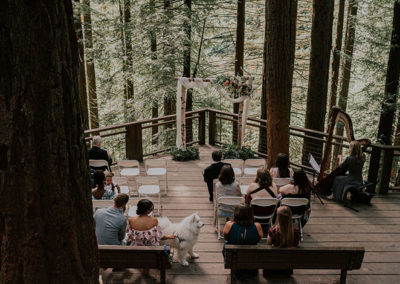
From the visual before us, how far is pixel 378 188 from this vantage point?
23.4 ft

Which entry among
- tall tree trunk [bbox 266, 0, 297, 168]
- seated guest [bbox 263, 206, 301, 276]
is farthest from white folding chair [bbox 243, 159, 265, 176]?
seated guest [bbox 263, 206, 301, 276]

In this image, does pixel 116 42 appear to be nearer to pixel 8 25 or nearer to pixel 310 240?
pixel 310 240

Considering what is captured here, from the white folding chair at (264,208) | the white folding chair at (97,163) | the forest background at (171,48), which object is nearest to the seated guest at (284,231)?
the white folding chair at (264,208)

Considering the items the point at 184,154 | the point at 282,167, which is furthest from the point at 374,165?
the point at 184,154

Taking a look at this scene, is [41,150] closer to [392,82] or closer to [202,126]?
[202,126]

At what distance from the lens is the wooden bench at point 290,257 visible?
3.95 metres

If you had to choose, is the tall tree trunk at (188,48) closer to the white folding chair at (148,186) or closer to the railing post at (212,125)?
the railing post at (212,125)

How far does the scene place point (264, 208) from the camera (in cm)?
507

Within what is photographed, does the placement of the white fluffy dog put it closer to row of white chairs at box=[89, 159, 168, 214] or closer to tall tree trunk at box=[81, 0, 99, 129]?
row of white chairs at box=[89, 159, 168, 214]

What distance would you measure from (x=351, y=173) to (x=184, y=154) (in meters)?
4.30

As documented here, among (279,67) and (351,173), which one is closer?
(351,173)

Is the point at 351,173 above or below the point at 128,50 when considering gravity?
below

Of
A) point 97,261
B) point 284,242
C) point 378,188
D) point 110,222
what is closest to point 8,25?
point 97,261

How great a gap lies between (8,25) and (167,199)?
562 centimetres
